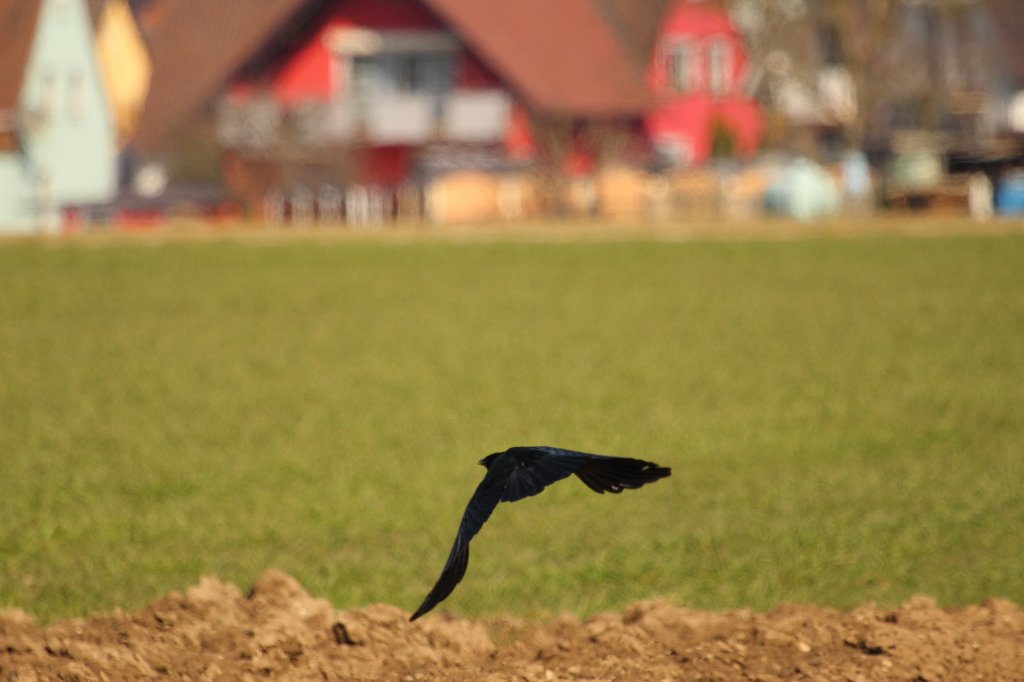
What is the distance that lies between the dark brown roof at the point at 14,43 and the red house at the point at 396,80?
207 inches

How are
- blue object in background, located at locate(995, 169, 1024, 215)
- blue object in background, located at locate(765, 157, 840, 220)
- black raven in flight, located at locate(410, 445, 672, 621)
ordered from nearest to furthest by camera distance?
black raven in flight, located at locate(410, 445, 672, 621), blue object in background, located at locate(995, 169, 1024, 215), blue object in background, located at locate(765, 157, 840, 220)

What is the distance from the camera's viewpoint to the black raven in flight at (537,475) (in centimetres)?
461

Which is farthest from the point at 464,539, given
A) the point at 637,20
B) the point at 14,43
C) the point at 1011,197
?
the point at 637,20

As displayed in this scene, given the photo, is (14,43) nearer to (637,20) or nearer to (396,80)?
(396,80)

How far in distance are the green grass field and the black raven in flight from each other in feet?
12.1

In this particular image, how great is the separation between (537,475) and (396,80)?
4911 centimetres

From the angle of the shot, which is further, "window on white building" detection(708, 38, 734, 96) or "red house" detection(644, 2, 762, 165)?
"window on white building" detection(708, 38, 734, 96)

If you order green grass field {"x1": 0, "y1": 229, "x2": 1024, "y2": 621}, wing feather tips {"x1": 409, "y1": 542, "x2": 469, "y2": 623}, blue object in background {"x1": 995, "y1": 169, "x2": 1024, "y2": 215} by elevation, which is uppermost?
blue object in background {"x1": 995, "y1": 169, "x2": 1024, "y2": 215}

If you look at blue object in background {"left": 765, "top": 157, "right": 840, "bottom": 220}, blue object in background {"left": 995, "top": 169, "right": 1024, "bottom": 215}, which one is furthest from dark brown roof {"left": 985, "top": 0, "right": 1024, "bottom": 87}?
blue object in background {"left": 765, "top": 157, "right": 840, "bottom": 220}

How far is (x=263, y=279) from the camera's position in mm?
28500

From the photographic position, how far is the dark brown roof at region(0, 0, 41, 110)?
43750 millimetres

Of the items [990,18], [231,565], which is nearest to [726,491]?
[231,565]

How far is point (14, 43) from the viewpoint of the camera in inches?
1764

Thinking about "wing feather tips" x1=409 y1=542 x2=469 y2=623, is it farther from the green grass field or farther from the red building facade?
the red building facade
